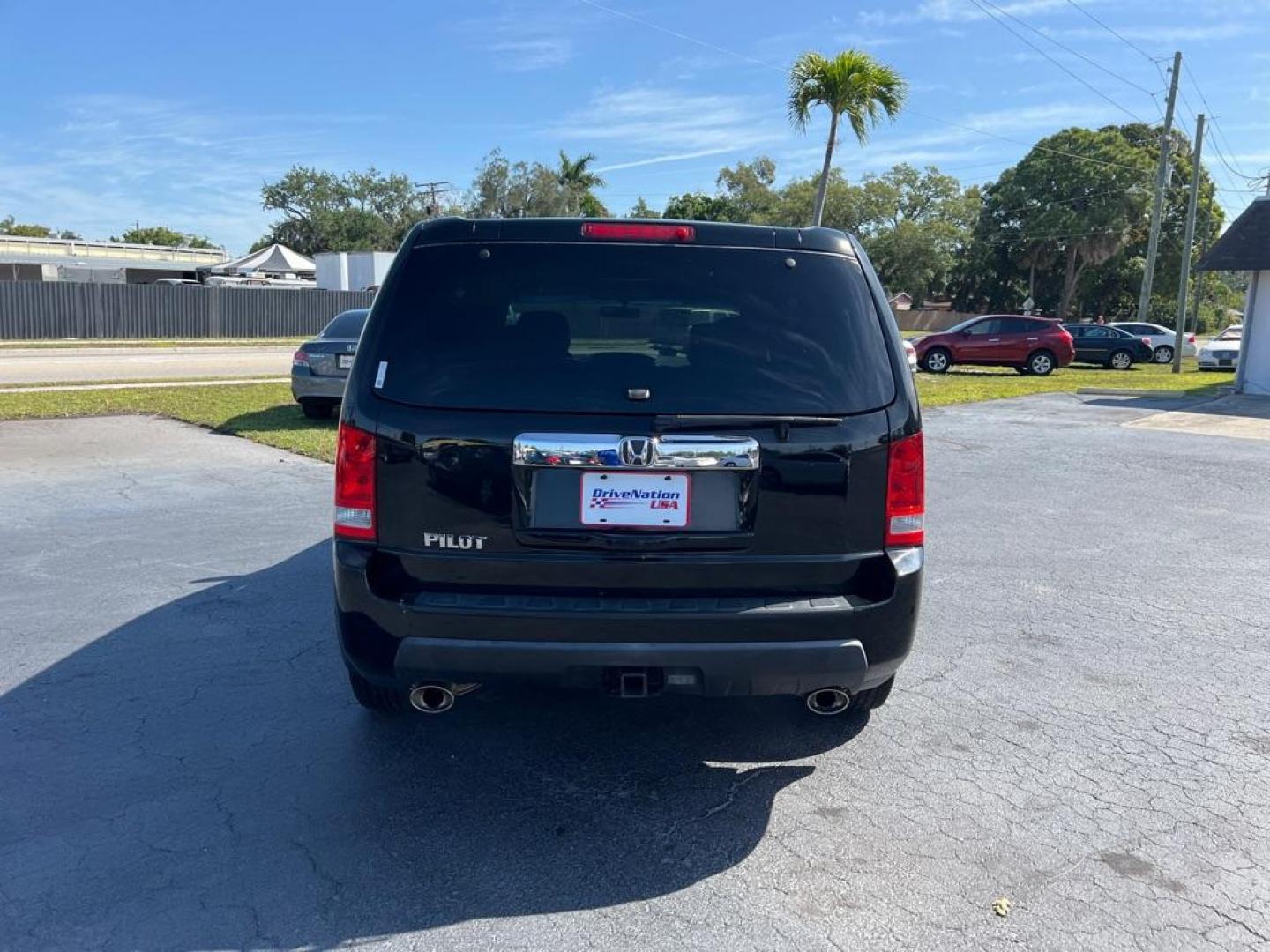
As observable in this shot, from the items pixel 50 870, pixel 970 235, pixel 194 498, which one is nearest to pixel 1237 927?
pixel 50 870

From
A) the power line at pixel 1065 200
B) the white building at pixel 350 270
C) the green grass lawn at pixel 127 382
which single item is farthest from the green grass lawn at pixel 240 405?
the power line at pixel 1065 200

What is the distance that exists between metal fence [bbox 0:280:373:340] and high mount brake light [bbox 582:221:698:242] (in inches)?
1188

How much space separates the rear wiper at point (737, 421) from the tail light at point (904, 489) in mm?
244

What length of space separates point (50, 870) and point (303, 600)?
250cm

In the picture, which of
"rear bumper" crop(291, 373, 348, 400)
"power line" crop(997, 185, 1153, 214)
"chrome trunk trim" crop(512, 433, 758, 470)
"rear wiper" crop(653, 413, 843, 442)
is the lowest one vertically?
"rear bumper" crop(291, 373, 348, 400)

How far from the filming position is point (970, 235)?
61.9 m

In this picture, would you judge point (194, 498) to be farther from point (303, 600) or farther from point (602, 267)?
point (602, 267)

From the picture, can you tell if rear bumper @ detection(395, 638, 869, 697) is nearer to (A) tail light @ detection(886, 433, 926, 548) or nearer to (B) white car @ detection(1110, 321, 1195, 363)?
(A) tail light @ detection(886, 433, 926, 548)

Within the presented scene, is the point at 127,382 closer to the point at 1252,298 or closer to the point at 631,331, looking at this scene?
the point at 631,331

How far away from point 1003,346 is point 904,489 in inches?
955

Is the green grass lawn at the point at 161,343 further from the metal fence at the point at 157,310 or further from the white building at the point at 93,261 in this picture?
the white building at the point at 93,261

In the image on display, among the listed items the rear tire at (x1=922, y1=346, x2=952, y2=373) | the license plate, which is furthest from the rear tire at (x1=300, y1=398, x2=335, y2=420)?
the rear tire at (x1=922, y1=346, x2=952, y2=373)

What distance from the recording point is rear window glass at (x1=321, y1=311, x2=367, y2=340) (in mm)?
11797

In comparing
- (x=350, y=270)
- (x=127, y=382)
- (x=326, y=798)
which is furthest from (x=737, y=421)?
(x=350, y=270)
